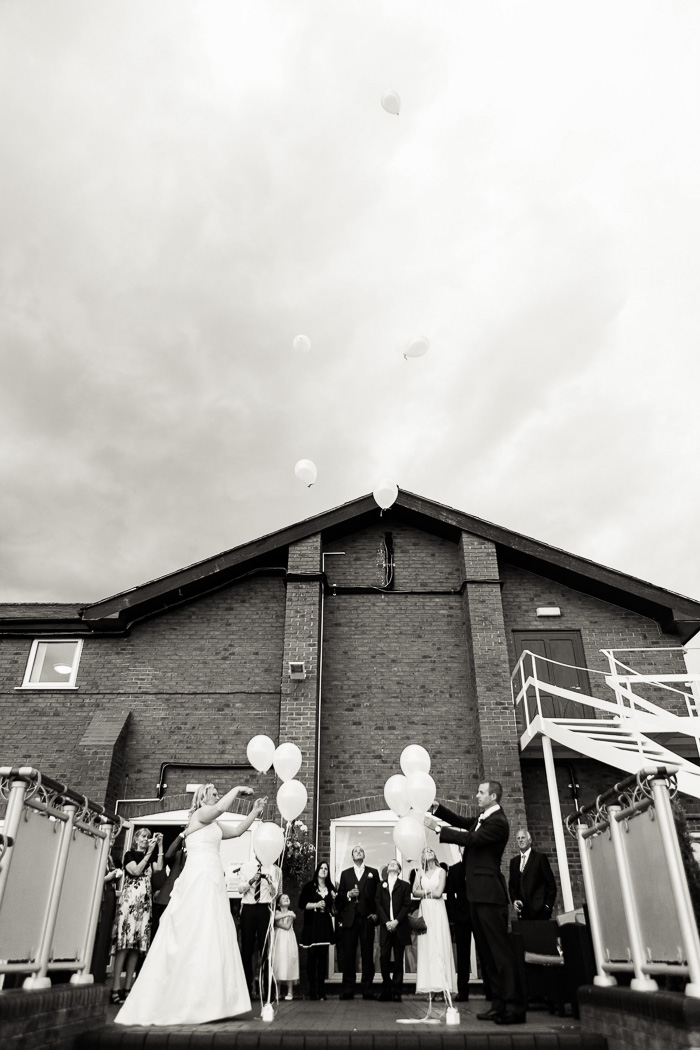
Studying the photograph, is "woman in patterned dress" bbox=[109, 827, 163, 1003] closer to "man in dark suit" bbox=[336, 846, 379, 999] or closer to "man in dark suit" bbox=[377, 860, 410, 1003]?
"man in dark suit" bbox=[336, 846, 379, 999]

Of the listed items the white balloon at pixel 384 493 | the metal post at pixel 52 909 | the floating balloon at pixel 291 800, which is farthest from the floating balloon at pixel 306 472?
the metal post at pixel 52 909

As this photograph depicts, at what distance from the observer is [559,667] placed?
41.4 ft

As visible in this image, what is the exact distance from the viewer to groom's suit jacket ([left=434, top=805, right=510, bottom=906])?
5844mm

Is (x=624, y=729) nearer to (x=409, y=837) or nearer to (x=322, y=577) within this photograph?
(x=409, y=837)

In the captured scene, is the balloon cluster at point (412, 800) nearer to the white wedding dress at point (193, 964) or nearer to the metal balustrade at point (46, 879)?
the white wedding dress at point (193, 964)

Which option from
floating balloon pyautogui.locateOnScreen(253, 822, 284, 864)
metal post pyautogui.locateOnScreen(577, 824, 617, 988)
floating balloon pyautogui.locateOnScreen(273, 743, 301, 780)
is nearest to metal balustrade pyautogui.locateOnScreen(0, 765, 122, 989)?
floating balloon pyautogui.locateOnScreen(253, 822, 284, 864)

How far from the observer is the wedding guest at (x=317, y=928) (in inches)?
353

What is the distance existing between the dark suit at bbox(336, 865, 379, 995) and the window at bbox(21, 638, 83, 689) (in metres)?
6.15

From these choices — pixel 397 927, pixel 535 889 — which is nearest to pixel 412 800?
pixel 535 889

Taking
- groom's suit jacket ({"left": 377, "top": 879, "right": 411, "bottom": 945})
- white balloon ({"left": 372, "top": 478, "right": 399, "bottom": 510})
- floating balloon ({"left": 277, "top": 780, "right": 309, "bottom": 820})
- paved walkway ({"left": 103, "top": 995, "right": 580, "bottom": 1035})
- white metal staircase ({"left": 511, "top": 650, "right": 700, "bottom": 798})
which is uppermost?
white balloon ({"left": 372, "top": 478, "right": 399, "bottom": 510})

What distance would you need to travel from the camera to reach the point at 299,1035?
475cm

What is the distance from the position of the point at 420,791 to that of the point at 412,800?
0.45 ft

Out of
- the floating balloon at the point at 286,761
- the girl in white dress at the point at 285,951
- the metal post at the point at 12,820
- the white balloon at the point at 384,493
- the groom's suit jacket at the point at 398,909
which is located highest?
the white balloon at the point at 384,493

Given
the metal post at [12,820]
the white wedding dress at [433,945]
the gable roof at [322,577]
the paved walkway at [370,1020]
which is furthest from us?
the gable roof at [322,577]
